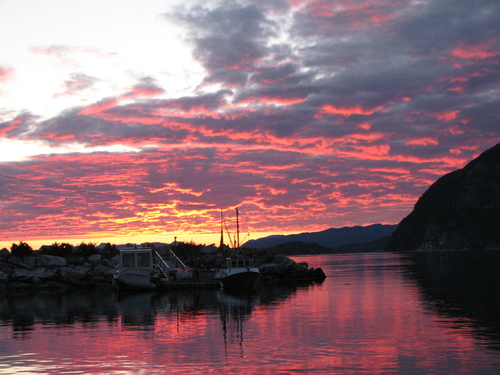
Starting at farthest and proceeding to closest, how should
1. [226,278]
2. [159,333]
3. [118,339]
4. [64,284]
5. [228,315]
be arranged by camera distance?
[64,284] → [226,278] → [228,315] → [159,333] → [118,339]

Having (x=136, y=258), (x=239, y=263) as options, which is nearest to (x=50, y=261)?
(x=136, y=258)

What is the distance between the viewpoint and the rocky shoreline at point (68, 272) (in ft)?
266

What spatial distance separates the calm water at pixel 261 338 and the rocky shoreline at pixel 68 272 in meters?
34.7

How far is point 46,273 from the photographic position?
8312cm

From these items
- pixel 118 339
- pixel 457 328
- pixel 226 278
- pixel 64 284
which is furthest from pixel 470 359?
pixel 64 284

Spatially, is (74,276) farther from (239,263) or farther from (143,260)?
(239,263)

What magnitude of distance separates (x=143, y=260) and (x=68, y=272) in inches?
595

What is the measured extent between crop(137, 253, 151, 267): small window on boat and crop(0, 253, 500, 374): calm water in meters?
26.7

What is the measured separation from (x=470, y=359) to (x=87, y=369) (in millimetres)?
14768

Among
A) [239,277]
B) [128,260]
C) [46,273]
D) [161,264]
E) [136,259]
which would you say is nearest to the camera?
[239,277]

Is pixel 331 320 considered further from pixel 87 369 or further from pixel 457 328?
pixel 87 369

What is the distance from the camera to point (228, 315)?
133 feet

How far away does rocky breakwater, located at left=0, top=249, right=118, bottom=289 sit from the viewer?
8081cm

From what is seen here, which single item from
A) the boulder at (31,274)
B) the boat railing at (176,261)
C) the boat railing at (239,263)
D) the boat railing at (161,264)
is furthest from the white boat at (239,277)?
the boulder at (31,274)
